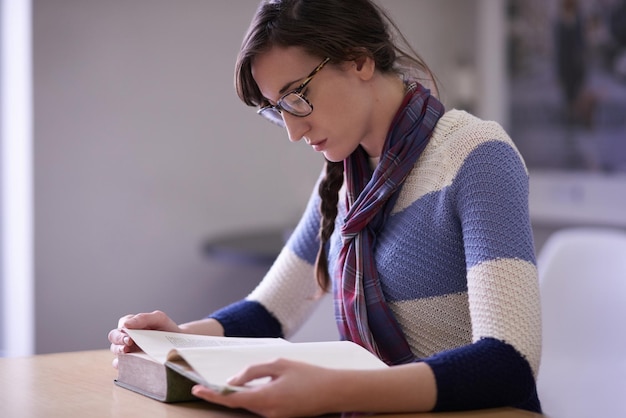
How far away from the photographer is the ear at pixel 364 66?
144 centimetres

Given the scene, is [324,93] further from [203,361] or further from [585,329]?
[585,329]

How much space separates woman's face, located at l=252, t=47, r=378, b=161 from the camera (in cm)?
141

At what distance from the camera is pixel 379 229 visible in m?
1.46

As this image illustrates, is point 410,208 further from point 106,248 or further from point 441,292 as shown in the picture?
point 106,248

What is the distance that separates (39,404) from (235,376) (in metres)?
0.31

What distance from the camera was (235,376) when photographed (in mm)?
1059

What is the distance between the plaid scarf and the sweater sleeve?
0.13 m

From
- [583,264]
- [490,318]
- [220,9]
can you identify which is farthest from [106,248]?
[490,318]

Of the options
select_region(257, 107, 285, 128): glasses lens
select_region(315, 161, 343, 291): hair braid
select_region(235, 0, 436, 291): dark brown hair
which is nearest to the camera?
select_region(235, 0, 436, 291): dark brown hair

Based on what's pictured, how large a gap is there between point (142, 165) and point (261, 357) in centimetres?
200

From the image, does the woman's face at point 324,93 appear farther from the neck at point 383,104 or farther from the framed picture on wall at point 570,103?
the framed picture on wall at point 570,103

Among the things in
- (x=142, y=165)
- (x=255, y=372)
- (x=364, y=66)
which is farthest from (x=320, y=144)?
(x=142, y=165)

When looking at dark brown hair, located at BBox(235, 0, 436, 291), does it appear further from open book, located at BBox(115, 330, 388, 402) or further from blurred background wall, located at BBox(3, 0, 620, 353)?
blurred background wall, located at BBox(3, 0, 620, 353)

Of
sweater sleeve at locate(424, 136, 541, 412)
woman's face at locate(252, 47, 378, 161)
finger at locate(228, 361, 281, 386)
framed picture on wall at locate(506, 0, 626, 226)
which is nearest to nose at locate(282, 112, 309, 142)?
woman's face at locate(252, 47, 378, 161)
